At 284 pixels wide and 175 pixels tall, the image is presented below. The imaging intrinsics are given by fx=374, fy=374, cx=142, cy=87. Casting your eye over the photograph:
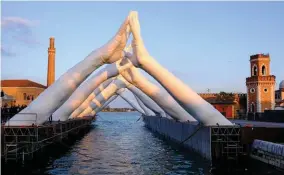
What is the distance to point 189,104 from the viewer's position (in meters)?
26.8

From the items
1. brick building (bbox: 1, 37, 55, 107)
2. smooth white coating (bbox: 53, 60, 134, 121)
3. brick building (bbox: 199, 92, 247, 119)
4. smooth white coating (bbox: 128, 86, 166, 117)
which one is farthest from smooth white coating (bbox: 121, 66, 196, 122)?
brick building (bbox: 1, 37, 55, 107)

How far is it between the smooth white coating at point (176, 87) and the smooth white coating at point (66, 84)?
1.29 metres

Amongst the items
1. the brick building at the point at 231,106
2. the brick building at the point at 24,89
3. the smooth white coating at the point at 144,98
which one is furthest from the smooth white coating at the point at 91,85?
the brick building at the point at 24,89

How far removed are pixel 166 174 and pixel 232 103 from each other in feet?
175

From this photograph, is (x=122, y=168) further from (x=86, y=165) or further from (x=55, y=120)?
(x=55, y=120)

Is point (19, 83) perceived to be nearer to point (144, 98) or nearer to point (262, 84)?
point (144, 98)

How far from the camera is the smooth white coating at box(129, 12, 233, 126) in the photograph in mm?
26312

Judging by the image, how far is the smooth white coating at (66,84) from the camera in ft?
86.3

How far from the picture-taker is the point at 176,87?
26859 mm

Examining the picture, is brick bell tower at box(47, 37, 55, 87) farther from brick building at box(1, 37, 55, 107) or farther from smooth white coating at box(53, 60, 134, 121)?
smooth white coating at box(53, 60, 134, 121)

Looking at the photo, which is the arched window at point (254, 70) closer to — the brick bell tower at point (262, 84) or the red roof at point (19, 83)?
the brick bell tower at point (262, 84)

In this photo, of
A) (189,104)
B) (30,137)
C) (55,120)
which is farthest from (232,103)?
(30,137)

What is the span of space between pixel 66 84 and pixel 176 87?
8031 millimetres

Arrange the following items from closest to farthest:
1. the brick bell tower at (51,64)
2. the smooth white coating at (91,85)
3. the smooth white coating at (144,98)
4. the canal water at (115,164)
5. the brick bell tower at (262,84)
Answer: the canal water at (115,164) < the smooth white coating at (91,85) < the smooth white coating at (144,98) < the brick bell tower at (262,84) < the brick bell tower at (51,64)
